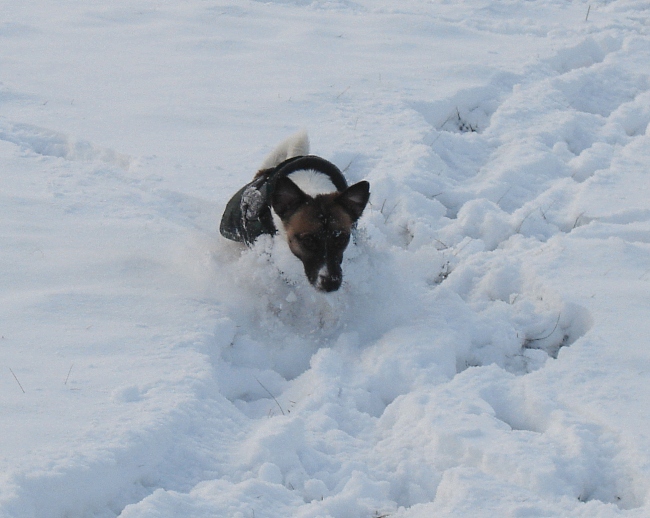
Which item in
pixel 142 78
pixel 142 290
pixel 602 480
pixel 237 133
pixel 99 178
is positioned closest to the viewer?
pixel 602 480

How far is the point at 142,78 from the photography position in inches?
356

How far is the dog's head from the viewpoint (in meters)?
5.11

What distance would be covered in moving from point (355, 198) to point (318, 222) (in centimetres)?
31

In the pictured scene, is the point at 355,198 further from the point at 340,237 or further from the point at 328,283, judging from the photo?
the point at 328,283

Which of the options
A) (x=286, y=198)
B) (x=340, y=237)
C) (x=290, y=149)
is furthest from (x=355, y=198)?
(x=290, y=149)

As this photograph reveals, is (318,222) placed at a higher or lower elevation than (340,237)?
higher

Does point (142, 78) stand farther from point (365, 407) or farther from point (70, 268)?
point (365, 407)

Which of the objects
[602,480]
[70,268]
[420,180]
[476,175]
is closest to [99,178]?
[70,268]

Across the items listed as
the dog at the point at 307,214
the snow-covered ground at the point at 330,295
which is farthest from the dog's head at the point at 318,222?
the snow-covered ground at the point at 330,295

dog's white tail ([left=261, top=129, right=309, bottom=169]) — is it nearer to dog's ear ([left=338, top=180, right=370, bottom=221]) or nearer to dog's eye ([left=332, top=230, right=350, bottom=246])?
dog's ear ([left=338, top=180, right=370, bottom=221])

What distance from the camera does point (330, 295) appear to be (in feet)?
17.0

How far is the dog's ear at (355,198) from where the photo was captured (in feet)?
16.9

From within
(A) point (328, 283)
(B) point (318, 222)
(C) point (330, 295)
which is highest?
(B) point (318, 222)

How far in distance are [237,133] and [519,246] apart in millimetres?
3366
